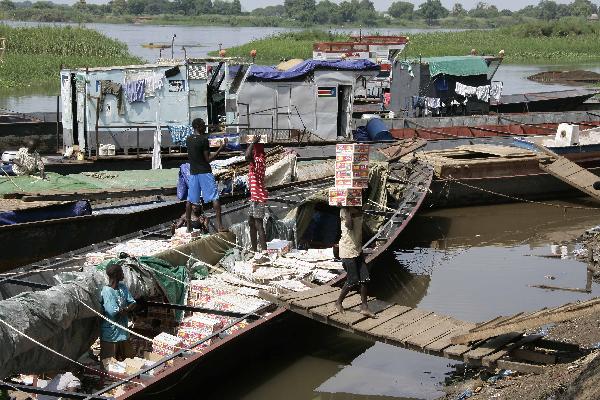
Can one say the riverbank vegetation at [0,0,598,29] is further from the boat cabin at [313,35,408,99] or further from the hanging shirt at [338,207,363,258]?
the hanging shirt at [338,207,363,258]

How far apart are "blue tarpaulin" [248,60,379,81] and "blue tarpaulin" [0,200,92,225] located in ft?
24.1

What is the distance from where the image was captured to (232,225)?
12.9 metres

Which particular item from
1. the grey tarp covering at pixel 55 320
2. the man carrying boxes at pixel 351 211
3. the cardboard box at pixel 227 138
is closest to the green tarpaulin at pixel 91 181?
the cardboard box at pixel 227 138

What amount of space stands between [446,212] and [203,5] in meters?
143

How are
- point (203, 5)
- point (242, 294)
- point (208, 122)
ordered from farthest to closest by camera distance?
point (203, 5)
point (208, 122)
point (242, 294)

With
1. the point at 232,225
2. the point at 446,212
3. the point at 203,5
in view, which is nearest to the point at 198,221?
the point at 232,225

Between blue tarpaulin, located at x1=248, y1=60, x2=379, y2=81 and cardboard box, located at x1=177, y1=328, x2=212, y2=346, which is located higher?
blue tarpaulin, located at x1=248, y1=60, x2=379, y2=81

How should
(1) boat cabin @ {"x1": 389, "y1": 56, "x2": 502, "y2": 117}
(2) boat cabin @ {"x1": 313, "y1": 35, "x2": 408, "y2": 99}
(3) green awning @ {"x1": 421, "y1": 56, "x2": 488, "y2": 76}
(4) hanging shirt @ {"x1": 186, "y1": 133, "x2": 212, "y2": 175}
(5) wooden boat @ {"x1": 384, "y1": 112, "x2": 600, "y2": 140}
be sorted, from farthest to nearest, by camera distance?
(2) boat cabin @ {"x1": 313, "y1": 35, "x2": 408, "y2": 99} → (1) boat cabin @ {"x1": 389, "y1": 56, "x2": 502, "y2": 117} → (3) green awning @ {"x1": 421, "y1": 56, "x2": 488, "y2": 76} → (5) wooden boat @ {"x1": 384, "y1": 112, "x2": 600, "y2": 140} → (4) hanging shirt @ {"x1": 186, "y1": 133, "x2": 212, "y2": 175}

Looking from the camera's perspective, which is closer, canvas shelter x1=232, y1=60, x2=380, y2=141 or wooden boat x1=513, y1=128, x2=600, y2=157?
wooden boat x1=513, y1=128, x2=600, y2=157

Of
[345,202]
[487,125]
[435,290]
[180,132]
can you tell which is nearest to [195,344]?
[345,202]

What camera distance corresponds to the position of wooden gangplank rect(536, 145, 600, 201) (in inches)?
696

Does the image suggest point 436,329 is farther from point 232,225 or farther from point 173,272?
point 232,225

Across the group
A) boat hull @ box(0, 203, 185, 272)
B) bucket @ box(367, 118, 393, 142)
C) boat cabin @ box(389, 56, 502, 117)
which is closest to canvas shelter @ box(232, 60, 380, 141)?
bucket @ box(367, 118, 393, 142)

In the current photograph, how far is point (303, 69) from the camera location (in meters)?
20.3
